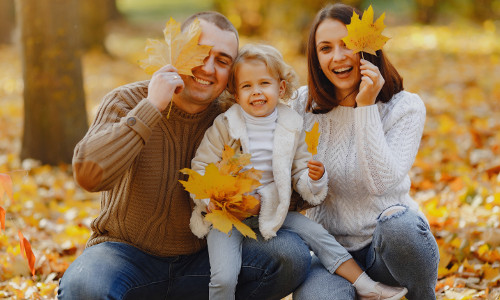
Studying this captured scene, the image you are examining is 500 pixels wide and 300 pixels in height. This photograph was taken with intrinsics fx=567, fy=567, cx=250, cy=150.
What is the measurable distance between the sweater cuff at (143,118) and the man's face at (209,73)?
12.0 inches

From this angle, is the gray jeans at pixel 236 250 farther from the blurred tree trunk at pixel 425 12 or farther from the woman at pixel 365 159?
the blurred tree trunk at pixel 425 12

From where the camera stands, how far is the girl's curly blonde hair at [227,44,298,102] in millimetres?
2469

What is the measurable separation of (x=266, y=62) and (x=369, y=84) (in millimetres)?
453

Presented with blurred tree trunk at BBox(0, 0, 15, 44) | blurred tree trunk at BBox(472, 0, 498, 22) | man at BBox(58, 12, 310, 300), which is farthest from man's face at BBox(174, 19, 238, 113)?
blurred tree trunk at BBox(472, 0, 498, 22)

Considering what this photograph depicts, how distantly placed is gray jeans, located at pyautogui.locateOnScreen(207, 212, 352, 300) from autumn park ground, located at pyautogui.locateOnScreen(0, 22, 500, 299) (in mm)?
760

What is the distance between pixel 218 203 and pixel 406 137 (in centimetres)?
89

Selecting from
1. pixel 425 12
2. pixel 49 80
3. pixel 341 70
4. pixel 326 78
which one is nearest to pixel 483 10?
pixel 425 12

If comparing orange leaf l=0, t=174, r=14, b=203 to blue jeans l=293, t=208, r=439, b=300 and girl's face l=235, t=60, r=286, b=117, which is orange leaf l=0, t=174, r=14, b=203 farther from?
blue jeans l=293, t=208, r=439, b=300

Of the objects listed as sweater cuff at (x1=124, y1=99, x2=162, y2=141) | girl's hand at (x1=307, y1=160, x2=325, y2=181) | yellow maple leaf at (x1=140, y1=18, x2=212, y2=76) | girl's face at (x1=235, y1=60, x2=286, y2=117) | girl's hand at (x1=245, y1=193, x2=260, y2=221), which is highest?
yellow maple leaf at (x1=140, y1=18, x2=212, y2=76)

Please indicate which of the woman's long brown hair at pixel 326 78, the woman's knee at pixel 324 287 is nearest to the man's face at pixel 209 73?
the woman's long brown hair at pixel 326 78

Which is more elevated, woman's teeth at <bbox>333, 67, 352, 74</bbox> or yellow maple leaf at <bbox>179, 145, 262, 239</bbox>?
woman's teeth at <bbox>333, 67, 352, 74</bbox>

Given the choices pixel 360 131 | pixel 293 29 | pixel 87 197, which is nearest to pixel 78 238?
pixel 87 197

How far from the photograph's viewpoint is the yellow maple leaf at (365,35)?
2.33 m

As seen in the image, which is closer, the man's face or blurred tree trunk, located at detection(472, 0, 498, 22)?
the man's face
